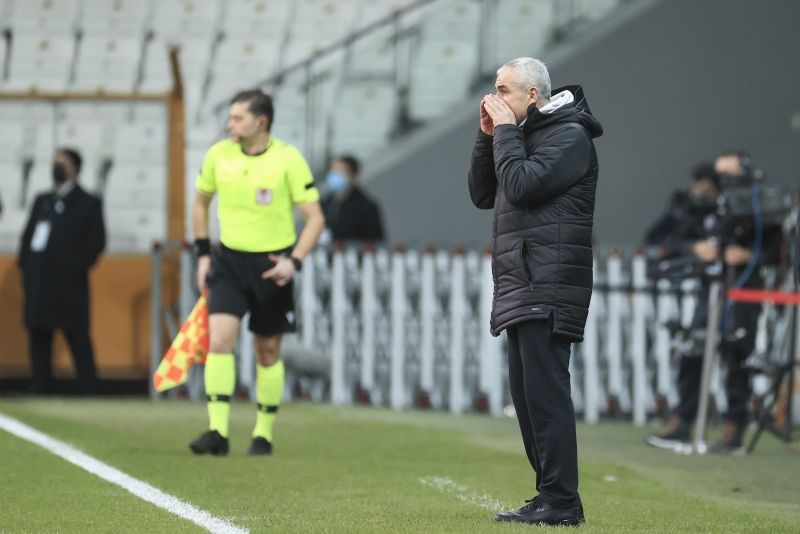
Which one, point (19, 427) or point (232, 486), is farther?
point (19, 427)

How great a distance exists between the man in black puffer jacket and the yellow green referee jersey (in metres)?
2.37

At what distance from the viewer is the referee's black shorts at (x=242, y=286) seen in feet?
21.9

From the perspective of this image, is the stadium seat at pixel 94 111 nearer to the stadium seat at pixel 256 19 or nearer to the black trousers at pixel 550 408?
the stadium seat at pixel 256 19

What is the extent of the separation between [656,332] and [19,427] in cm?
488

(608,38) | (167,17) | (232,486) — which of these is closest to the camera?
(232,486)

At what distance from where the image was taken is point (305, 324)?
10594 mm

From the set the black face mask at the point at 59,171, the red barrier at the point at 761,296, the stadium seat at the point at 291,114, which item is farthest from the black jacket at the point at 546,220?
the stadium seat at the point at 291,114

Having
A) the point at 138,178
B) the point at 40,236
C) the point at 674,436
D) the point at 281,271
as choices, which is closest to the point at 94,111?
the point at 138,178

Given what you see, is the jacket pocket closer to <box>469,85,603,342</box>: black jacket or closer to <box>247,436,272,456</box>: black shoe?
<box>469,85,603,342</box>: black jacket

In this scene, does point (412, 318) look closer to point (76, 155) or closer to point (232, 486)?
point (76, 155)

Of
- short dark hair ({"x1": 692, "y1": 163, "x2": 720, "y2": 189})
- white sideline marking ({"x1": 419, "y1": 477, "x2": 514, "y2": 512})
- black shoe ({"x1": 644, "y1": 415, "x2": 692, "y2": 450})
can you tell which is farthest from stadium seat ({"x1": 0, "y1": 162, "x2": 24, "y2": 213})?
white sideline marking ({"x1": 419, "y1": 477, "x2": 514, "y2": 512})

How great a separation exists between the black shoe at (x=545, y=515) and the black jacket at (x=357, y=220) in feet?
21.6

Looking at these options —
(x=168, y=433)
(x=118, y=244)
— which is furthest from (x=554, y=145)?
(x=118, y=244)

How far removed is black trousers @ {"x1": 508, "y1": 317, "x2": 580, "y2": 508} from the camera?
4.41 m
